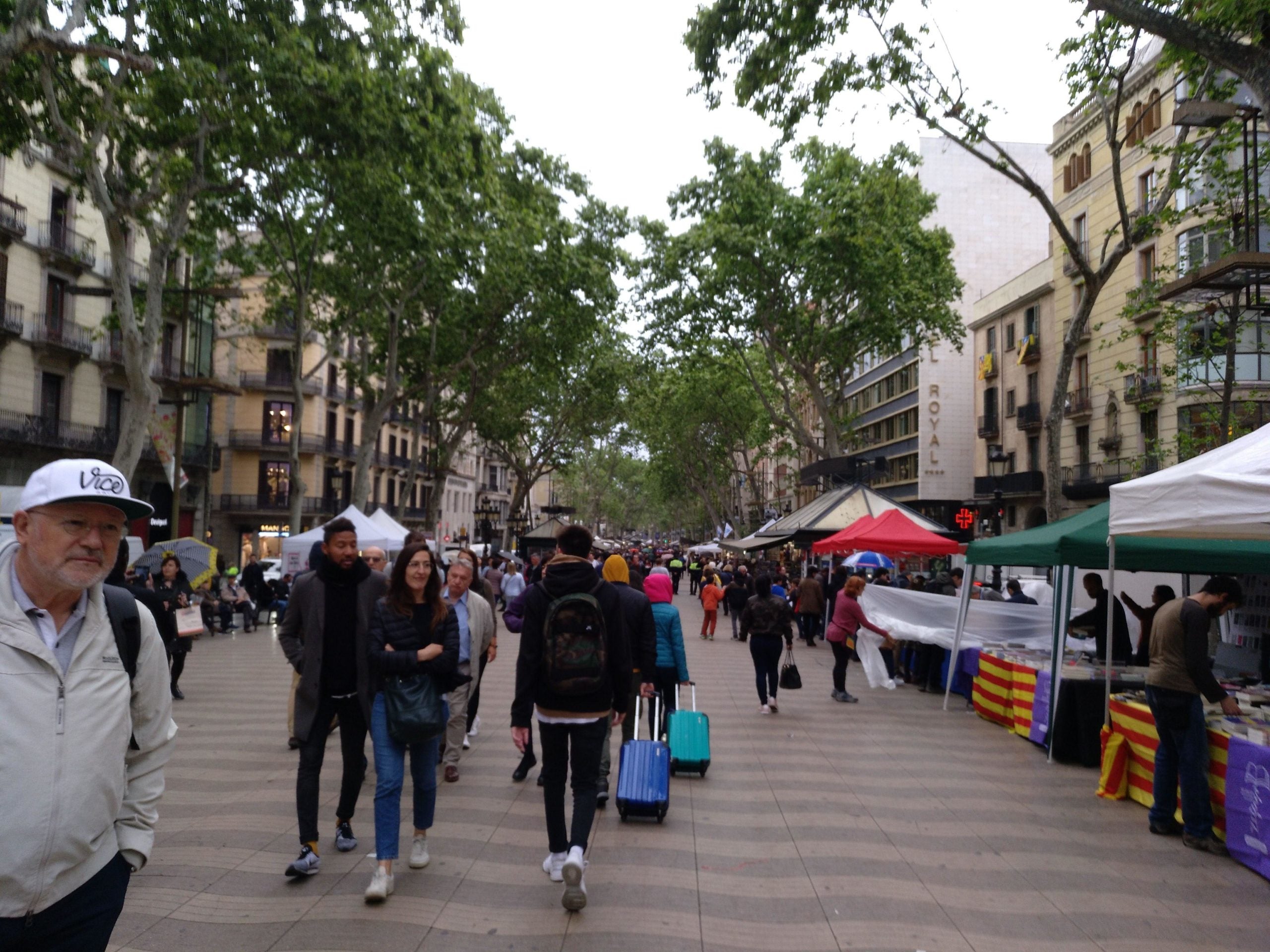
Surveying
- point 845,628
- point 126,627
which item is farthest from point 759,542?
point 126,627

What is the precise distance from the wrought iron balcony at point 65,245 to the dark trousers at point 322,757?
88.3ft

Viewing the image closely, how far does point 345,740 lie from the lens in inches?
223

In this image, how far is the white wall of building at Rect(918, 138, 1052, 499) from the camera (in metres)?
49.1

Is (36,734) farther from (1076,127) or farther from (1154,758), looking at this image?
(1076,127)

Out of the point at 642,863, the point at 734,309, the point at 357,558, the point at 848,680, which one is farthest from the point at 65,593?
the point at 734,309

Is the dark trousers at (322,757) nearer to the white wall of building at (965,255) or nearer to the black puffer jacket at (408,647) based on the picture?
the black puffer jacket at (408,647)

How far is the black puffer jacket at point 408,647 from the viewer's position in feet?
16.8

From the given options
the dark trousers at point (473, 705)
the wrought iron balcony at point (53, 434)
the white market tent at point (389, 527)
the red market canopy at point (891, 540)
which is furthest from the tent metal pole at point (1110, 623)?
the wrought iron balcony at point (53, 434)

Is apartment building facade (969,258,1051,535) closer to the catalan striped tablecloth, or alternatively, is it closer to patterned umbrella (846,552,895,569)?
patterned umbrella (846,552,895,569)

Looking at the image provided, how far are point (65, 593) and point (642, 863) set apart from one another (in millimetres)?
4146

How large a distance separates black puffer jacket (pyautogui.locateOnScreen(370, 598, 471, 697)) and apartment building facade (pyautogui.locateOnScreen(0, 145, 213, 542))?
21086 millimetres

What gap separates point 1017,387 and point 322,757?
4029cm

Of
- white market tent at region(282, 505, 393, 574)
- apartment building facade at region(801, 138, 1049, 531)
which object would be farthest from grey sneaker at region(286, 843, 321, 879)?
apartment building facade at region(801, 138, 1049, 531)

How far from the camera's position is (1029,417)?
39656mm
